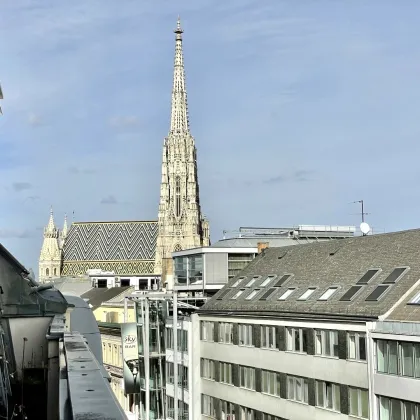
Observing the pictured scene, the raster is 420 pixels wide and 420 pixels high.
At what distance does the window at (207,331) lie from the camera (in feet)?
162

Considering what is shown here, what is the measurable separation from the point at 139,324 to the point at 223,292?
31.5 feet

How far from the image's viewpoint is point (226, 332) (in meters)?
47.3

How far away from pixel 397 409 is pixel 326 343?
6.73 m

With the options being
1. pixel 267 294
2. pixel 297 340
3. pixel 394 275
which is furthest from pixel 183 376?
pixel 394 275

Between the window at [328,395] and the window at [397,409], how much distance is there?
405cm

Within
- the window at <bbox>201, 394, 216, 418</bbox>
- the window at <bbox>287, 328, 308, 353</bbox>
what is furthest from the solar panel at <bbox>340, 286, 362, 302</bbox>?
the window at <bbox>201, 394, 216, 418</bbox>

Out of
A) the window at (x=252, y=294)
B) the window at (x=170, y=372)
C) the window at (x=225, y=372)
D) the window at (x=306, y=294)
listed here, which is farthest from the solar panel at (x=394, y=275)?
the window at (x=170, y=372)

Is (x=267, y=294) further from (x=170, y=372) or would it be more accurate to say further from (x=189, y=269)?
(x=189, y=269)

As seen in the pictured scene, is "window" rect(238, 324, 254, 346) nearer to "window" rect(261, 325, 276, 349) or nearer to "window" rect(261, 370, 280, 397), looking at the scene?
"window" rect(261, 325, 276, 349)

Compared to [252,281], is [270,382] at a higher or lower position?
lower

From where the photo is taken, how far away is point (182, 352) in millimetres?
52594

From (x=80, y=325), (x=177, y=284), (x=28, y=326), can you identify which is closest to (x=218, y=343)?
(x=177, y=284)

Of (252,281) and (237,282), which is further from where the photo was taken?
(237,282)

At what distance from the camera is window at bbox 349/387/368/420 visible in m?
32.1
